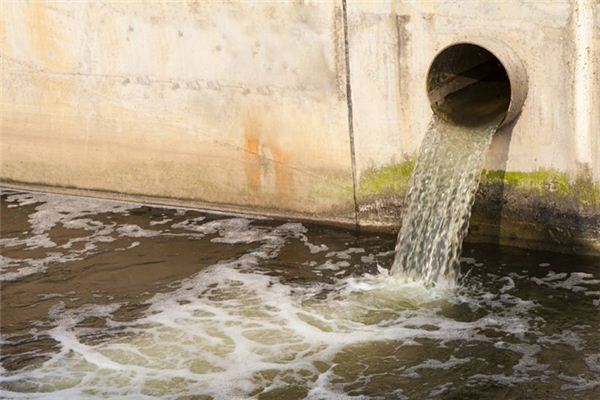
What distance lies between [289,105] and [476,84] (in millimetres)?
1539

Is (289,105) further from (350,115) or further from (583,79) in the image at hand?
(583,79)

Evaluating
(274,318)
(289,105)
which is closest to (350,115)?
(289,105)

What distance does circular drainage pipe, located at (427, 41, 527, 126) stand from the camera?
772 cm

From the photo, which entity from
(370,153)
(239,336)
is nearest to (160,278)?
(239,336)

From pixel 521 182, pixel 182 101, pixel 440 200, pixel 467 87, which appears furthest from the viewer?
pixel 182 101

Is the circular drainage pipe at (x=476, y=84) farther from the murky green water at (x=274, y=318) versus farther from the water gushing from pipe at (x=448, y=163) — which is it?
the murky green water at (x=274, y=318)

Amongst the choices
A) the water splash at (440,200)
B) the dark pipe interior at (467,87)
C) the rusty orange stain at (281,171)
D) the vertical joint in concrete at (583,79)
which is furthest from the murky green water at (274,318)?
the dark pipe interior at (467,87)

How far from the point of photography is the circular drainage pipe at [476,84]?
772 centimetres

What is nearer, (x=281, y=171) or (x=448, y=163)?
(x=448, y=163)

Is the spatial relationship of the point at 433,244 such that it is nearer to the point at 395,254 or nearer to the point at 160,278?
the point at 395,254

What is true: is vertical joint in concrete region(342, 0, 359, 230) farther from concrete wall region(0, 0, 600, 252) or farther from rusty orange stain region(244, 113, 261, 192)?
rusty orange stain region(244, 113, 261, 192)

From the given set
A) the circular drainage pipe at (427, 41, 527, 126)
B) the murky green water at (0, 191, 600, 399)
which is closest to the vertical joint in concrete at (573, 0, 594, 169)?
the circular drainage pipe at (427, 41, 527, 126)

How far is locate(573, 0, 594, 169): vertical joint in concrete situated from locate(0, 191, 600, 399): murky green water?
83 centimetres

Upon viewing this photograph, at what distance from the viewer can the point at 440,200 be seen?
8188mm
